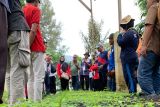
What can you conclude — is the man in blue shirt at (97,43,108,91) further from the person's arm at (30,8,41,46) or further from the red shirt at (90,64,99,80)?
the person's arm at (30,8,41,46)

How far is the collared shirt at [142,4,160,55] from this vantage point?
7660 mm

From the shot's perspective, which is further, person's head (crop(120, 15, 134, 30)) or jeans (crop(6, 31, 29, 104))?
person's head (crop(120, 15, 134, 30))

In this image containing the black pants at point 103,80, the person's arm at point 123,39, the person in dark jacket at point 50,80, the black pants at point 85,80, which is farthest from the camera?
the black pants at point 85,80

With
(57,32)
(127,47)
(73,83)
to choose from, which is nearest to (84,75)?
(73,83)

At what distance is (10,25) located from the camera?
20.8 feet

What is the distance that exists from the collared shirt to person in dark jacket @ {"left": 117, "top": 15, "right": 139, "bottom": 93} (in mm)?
2500

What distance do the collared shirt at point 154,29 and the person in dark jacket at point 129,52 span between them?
2.50 metres

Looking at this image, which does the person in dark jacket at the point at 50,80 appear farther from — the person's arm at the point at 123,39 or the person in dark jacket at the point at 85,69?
the person's arm at the point at 123,39

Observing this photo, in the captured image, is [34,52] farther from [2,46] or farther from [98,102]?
[2,46]

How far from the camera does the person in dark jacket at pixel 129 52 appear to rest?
33.7 feet

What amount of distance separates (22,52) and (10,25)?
39cm

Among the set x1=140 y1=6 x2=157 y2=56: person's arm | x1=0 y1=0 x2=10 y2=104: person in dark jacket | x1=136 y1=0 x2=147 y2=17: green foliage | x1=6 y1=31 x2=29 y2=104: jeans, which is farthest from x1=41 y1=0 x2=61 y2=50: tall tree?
x1=0 y1=0 x2=10 y2=104: person in dark jacket

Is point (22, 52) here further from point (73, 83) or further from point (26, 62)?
point (73, 83)

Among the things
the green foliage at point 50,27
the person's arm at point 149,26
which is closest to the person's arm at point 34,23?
the person's arm at point 149,26
